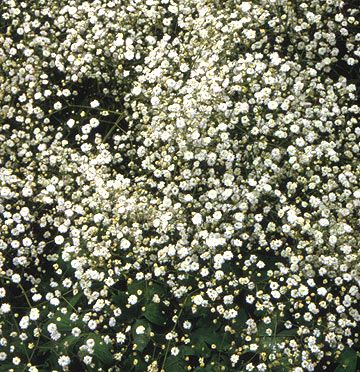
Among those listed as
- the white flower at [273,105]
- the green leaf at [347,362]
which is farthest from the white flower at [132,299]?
the white flower at [273,105]

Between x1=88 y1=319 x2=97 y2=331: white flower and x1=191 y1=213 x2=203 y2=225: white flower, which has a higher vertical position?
x1=191 y1=213 x2=203 y2=225: white flower

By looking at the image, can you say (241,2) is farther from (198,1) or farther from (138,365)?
(138,365)

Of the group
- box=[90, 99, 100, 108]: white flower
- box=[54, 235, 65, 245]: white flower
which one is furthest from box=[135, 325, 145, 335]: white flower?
box=[90, 99, 100, 108]: white flower

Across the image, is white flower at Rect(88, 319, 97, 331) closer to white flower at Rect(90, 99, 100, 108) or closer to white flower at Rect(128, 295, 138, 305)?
white flower at Rect(128, 295, 138, 305)

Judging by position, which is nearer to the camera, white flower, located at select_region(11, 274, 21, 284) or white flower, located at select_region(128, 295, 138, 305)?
white flower, located at select_region(128, 295, 138, 305)

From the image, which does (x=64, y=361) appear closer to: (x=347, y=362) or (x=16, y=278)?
(x=16, y=278)

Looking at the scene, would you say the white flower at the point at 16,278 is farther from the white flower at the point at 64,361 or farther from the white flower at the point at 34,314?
the white flower at the point at 64,361

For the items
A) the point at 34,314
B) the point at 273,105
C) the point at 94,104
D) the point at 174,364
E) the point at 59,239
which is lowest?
the point at 174,364

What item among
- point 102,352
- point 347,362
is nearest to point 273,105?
point 347,362
